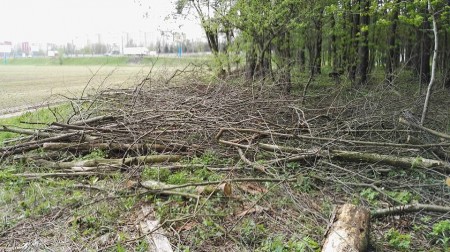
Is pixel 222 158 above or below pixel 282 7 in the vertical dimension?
below

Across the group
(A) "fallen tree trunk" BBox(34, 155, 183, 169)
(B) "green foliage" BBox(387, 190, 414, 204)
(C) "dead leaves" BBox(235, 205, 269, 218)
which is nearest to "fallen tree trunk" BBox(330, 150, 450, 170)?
(B) "green foliage" BBox(387, 190, 414, 204)

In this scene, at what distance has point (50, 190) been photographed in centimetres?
468

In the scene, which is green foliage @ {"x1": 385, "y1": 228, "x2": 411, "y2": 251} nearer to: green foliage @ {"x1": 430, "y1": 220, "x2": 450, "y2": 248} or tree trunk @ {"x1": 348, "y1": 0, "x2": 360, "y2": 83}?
green foliage @ {"x1": 430, "y1": 220, "x2": 450, "y2": 248}

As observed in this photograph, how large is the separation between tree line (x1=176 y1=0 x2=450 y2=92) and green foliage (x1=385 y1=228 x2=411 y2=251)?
596 centimetres

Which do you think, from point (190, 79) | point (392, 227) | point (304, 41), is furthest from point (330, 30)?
point (392, 227)

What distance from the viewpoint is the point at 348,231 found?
Result: 330cm

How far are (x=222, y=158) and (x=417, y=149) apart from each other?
8.83 ft

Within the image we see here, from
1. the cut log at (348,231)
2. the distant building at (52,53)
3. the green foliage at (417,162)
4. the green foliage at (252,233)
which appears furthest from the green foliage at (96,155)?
the distant building at (52,53)

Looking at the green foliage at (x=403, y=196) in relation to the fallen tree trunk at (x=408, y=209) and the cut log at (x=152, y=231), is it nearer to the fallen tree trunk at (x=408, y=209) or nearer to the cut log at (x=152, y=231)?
the fallen tree trunk at (x=408, y=209)

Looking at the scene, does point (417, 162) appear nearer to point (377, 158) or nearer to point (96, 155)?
point (377, 158)

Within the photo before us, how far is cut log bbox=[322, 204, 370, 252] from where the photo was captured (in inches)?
125

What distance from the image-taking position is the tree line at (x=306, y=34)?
10.5 m

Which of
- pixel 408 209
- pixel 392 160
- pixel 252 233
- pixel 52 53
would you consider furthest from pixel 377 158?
pixel 52 53

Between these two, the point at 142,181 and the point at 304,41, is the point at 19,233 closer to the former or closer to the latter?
the point at 142,181
